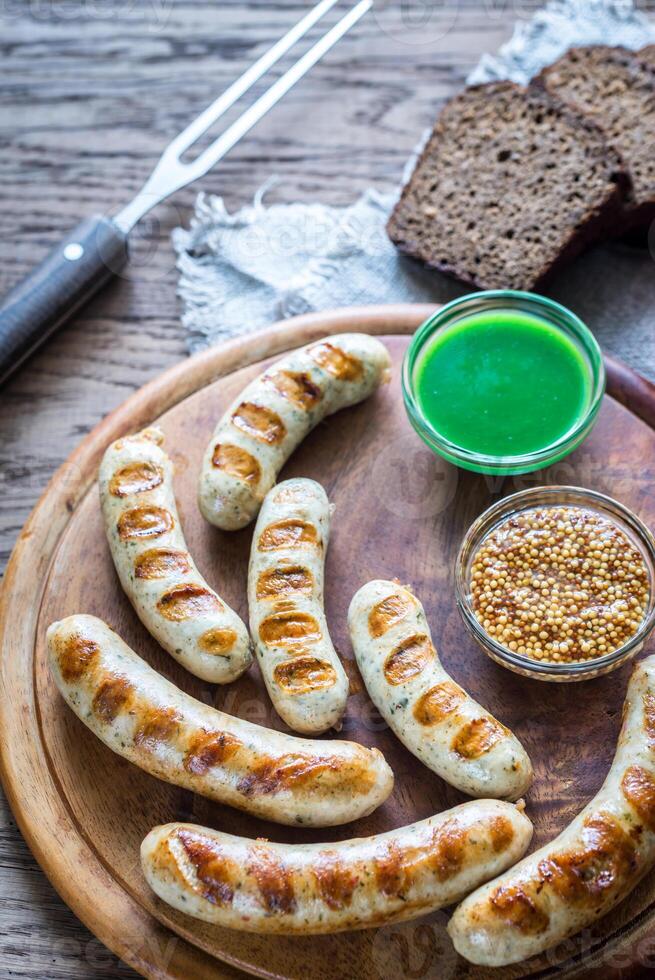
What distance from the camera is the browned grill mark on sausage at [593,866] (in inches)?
113

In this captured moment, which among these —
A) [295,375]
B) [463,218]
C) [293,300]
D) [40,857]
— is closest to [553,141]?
[463,218]

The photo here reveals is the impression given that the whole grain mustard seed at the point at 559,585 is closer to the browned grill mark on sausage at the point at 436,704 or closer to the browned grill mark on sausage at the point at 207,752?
the browned grill mark on sausage at the point at 436,704

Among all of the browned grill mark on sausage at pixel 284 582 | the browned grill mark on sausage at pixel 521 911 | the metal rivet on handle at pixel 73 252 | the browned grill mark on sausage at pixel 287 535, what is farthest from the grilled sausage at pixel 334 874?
the metal rivet on handle at pixel 73 252

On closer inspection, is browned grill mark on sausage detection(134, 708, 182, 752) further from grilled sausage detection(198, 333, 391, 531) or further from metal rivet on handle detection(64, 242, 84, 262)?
metal rivet on handle detection(64, 242, 84, 262)

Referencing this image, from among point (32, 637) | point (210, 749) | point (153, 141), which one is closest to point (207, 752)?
point (210, 749)

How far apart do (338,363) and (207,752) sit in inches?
57.4

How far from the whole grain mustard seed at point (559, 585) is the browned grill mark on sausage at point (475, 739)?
0.36 metres

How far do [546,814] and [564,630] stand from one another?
1.96ft

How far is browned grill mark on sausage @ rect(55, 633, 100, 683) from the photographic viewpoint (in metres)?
3.25

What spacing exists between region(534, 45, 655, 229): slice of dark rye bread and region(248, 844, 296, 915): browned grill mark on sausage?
2.87m

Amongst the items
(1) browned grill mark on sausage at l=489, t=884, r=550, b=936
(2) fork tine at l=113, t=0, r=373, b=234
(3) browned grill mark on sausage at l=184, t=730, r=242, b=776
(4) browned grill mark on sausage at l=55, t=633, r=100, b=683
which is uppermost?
(2) fork tine at l=113, t=0, r=373, b=234

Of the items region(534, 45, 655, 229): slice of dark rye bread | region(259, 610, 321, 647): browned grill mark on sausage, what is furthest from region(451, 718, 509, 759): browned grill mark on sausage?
region(534, 45, 655, 229): slice of dark rye bread

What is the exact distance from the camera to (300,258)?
4.41m

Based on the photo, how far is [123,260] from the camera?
4383 millimetres
